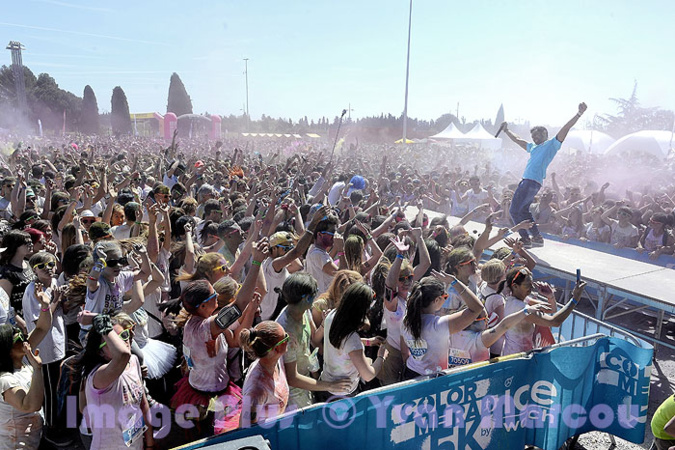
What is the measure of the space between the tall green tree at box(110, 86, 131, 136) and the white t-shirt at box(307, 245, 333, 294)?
72.1 m

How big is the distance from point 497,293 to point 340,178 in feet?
23.2

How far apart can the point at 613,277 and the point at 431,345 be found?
167 inches

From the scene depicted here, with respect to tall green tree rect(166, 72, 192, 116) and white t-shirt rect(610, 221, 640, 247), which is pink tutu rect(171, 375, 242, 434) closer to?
white t-shirt rect(610, 221, 640, 247)

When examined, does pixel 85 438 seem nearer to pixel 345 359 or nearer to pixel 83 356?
pixel 83 356

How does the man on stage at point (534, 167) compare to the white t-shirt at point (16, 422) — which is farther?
the man on stage at point (534, 167)

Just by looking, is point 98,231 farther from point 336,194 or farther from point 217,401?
point 336,194

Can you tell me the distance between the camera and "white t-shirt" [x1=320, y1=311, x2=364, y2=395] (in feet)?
9.48

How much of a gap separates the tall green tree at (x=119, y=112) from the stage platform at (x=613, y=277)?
71549 mm

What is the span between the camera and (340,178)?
1077 centimetres

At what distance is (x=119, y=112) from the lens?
68562mm

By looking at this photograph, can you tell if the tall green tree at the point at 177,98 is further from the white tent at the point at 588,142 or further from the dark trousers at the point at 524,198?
the dark trousers at the point at 524,198

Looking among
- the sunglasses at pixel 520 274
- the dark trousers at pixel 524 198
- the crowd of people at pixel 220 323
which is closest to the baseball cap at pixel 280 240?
the crowd of people at pixel 220 323

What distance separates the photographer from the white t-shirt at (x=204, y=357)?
2.89m

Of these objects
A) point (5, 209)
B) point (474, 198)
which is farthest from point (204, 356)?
point (474, 198)
